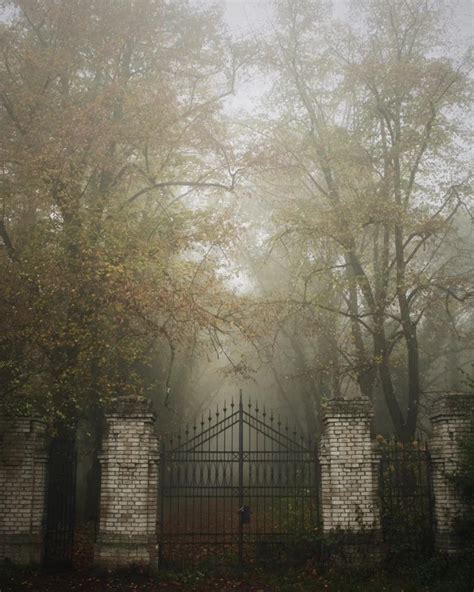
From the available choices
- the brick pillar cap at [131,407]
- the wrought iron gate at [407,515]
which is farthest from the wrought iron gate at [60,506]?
the wrought iron gate at [407,515]

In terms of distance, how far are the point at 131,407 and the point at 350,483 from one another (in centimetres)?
439

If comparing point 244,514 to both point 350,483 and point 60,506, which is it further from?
point 60,506

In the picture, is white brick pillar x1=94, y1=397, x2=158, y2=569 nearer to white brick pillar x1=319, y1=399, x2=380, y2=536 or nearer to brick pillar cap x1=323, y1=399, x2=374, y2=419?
white brick pillar x1=319, y1=399, x2=380, y2=536

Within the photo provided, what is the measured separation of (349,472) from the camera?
10719 millimetres

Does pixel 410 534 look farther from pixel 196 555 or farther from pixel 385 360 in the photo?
pixel 385 360

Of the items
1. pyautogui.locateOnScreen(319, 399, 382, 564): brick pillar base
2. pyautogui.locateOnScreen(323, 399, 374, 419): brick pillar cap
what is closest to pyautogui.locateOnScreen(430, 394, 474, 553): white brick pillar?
pyautogui.locateOnScreen(319, 399, 382, 564): brick pillar base

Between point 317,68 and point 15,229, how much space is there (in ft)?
38.3

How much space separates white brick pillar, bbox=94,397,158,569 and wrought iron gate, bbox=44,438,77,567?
42.2 inches

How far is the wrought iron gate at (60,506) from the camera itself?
1104cm

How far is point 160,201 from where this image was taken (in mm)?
17734

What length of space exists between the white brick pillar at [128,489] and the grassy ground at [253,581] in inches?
16.0

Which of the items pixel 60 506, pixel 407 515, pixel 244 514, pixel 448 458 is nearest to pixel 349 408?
pixel 448 458

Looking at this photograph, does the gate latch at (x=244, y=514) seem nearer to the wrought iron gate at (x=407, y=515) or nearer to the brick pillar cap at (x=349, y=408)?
the brick pillar cap at (x=349, y=408)

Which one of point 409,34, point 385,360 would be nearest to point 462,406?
point 385,360
